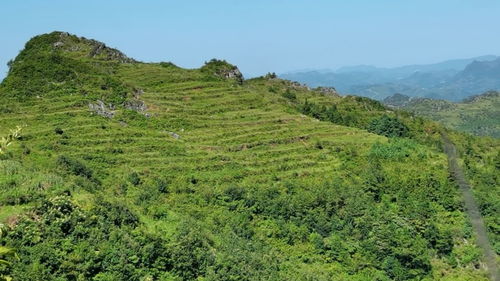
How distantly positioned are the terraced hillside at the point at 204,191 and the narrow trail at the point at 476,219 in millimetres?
777

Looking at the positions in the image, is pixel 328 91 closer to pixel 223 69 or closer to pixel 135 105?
pixel 223 69

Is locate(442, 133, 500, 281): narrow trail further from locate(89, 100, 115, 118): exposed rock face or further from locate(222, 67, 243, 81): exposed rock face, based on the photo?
locate(222, 67, 243, 81): exposed rock face

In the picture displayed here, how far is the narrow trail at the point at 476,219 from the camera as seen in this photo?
3325 cm

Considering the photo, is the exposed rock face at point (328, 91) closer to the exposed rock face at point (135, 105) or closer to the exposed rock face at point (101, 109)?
the exposed rock face at point (135, 105)

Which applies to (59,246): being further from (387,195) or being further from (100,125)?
(387,195)

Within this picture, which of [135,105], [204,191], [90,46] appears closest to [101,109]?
[135,105]

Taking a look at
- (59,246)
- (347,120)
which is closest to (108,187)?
(59,246)

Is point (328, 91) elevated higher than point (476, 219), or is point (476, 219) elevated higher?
point (328, 91)

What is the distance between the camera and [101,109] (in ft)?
→ 141

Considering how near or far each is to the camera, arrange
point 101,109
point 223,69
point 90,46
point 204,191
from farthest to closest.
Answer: point 223,69 < point 90,46 < point 101,109 < point 204,191

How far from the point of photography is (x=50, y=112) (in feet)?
135

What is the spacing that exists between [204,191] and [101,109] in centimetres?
1530

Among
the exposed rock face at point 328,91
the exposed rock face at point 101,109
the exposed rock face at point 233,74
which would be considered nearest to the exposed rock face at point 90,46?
the exposed rock face at point 233,74

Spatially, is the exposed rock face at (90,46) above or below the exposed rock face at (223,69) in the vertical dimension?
above
